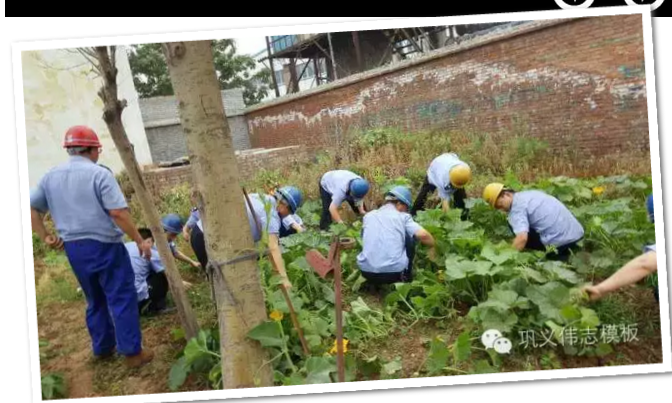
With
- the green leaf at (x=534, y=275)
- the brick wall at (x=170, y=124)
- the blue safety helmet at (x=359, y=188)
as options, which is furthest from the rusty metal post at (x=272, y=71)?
the green leaf at (x=534, y=275)

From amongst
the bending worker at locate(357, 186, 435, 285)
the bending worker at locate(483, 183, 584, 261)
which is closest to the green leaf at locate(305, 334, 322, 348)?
the bending worker at locate(357, 186, 435, 285)

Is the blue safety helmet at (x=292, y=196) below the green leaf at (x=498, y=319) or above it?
above

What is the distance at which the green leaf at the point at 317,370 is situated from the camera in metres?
2.69

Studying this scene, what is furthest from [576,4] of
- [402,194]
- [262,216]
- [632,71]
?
[262,216]

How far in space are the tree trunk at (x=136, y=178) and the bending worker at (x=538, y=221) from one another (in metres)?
1.99

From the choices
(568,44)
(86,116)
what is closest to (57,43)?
(86,116)

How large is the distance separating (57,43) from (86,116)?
0.42m

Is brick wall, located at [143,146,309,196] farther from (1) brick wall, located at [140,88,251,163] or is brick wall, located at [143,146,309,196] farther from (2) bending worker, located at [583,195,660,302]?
(2) bending worker, located at [583,195,660,302]

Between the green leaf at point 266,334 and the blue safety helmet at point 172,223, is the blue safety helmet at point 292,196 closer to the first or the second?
the blue safety helmet at point 172,223

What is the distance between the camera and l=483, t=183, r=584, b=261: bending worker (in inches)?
117

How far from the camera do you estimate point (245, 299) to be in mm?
2564

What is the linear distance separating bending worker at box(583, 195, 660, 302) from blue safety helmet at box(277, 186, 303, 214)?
177 cm

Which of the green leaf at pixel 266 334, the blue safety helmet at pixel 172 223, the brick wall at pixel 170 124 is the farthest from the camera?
the blue safety helmet at pixel 172 223

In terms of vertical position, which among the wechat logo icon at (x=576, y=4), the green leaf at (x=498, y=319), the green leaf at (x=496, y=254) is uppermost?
the wechat logo icon at (x=576, y=4)
